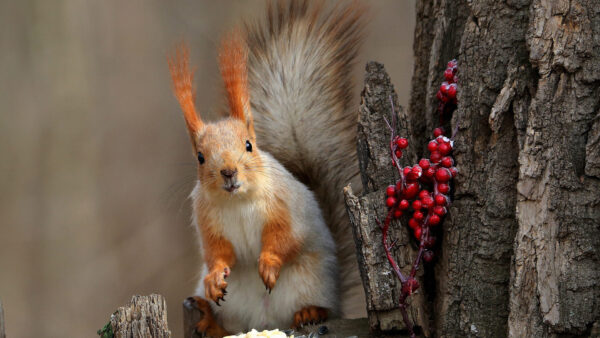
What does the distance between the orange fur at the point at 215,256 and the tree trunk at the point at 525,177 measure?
43 cm

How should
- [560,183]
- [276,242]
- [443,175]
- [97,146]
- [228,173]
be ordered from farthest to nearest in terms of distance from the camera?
[97,146] → [276,242] → [228,173] → [443,175] → [560,183]

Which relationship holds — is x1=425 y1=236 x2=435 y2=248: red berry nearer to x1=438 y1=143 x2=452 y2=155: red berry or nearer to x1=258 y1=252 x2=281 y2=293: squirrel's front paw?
x1=438 y1=143 x2=452 y2=155: red berry

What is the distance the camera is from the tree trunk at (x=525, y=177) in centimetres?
117

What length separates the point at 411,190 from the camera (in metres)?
1.32

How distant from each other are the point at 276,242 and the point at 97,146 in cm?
103

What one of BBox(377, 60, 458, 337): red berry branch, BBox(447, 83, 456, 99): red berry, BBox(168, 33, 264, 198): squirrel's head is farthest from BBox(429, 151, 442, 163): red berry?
BBox(168, 33, 264, 198): squirrel's head

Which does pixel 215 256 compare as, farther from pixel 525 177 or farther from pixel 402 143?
pixel 525 177

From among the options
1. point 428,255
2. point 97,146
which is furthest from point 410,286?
point 97,146

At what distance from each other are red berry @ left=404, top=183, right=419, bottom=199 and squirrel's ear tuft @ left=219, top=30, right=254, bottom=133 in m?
0.39

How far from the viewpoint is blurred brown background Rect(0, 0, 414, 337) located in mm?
2283

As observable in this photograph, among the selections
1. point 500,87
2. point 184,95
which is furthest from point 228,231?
point 500,87

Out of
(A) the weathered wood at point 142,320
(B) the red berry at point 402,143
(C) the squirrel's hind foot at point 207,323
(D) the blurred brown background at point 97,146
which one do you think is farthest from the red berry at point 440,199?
(D) the blurred brown background at point 97,146

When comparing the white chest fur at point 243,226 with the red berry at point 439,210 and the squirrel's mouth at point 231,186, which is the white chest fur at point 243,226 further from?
the red berry at point 439,210

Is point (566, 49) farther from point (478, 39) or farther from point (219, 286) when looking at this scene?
point (219, 286)
